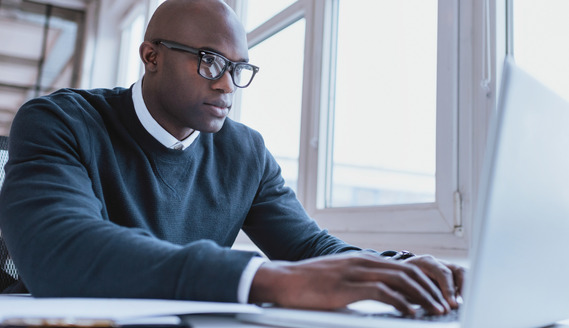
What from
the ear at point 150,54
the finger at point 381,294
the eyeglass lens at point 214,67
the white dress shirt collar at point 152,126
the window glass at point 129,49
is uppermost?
the window glass at point 129,49

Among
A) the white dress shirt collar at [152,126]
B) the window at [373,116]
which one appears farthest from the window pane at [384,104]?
the white dress shirt collar at [152,126]

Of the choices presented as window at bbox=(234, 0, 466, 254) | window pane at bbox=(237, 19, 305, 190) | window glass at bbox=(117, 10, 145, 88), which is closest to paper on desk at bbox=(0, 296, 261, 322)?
window at bbox=(234, 0, 466, 254)

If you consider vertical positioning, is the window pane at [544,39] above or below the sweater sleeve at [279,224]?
above

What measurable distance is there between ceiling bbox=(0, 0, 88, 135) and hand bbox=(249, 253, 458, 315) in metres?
4.07

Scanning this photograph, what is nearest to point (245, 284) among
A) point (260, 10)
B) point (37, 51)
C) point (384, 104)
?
point (384, 104)

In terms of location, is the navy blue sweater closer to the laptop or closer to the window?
the laptop

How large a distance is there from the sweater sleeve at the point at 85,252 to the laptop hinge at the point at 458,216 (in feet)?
2.67

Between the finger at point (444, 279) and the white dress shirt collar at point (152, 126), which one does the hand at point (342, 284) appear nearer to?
the finger at point (444, 279)

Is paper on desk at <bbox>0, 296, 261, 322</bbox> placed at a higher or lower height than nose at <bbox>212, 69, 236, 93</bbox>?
lower

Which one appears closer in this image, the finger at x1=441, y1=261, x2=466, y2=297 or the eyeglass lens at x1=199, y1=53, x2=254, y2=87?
the finger at x1=441, y1=261, x2=466, y2=297

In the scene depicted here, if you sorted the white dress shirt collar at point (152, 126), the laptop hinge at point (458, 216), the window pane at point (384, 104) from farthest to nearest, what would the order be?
1. the window pane at point (384, 104)
2. the laptop hinge at point (458, 216)
3. the white dress shirt collar at point (152, 126)

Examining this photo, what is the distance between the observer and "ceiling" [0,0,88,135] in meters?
4.21

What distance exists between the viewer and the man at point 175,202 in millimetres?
618

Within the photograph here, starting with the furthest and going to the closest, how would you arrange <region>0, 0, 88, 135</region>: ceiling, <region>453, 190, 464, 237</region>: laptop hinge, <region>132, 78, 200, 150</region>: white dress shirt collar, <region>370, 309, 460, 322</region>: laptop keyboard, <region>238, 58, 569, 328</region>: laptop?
<region>0, 0, 88, 135</region>: ceiling < <region>453, 190, 464, 237</region>: laptop hinge < <region>132, 78, 200, 150</region>: white dress shirt collar < <region>370, 309, 460, 322</region>: laptop keyboard < <region>238, 58, 569, 328</region>: laptop
